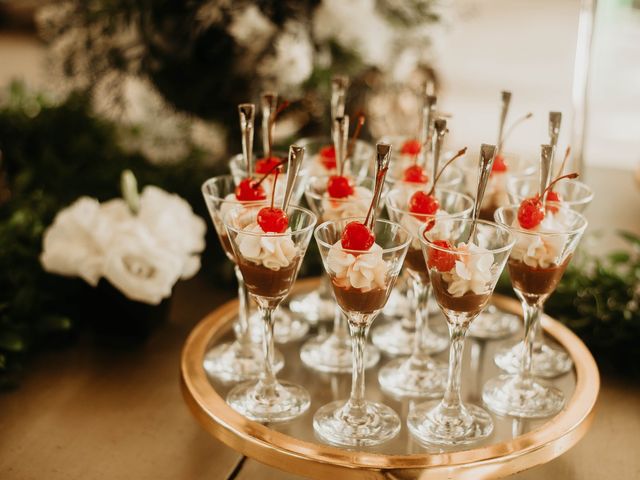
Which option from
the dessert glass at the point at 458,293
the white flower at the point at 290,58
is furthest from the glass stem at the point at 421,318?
the white flower at the point at 290,58

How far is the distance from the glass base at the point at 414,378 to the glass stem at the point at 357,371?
10cm

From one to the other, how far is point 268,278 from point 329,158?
384 millimetres

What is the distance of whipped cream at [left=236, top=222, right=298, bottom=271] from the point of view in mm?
1026

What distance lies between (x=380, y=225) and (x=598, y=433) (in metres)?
0.48

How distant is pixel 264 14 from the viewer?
150 cm

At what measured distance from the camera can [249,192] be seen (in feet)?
3.92

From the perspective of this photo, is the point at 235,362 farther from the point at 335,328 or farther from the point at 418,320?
the point at 418,320

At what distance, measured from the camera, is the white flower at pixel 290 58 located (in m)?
1.50

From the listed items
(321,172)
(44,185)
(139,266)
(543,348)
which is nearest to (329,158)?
(321,172)

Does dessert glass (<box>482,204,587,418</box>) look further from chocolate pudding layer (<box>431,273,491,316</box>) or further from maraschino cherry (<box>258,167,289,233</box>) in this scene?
maraschino cherry (<box>258,167,289,233</box>)

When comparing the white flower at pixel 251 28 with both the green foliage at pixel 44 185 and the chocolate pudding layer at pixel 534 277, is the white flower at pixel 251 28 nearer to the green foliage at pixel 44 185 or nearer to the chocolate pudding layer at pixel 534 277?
the green foliage at pixel 44 185

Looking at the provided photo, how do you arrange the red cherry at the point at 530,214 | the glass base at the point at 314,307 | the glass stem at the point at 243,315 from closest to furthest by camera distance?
the red cherry at the point at 530,214 < the glass stem at the point at 243,315 < the glass base at the point at 314,307

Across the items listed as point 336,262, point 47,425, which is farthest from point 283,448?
point 47,425

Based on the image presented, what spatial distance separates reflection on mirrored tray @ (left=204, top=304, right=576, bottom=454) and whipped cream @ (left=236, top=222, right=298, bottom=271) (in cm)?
24
